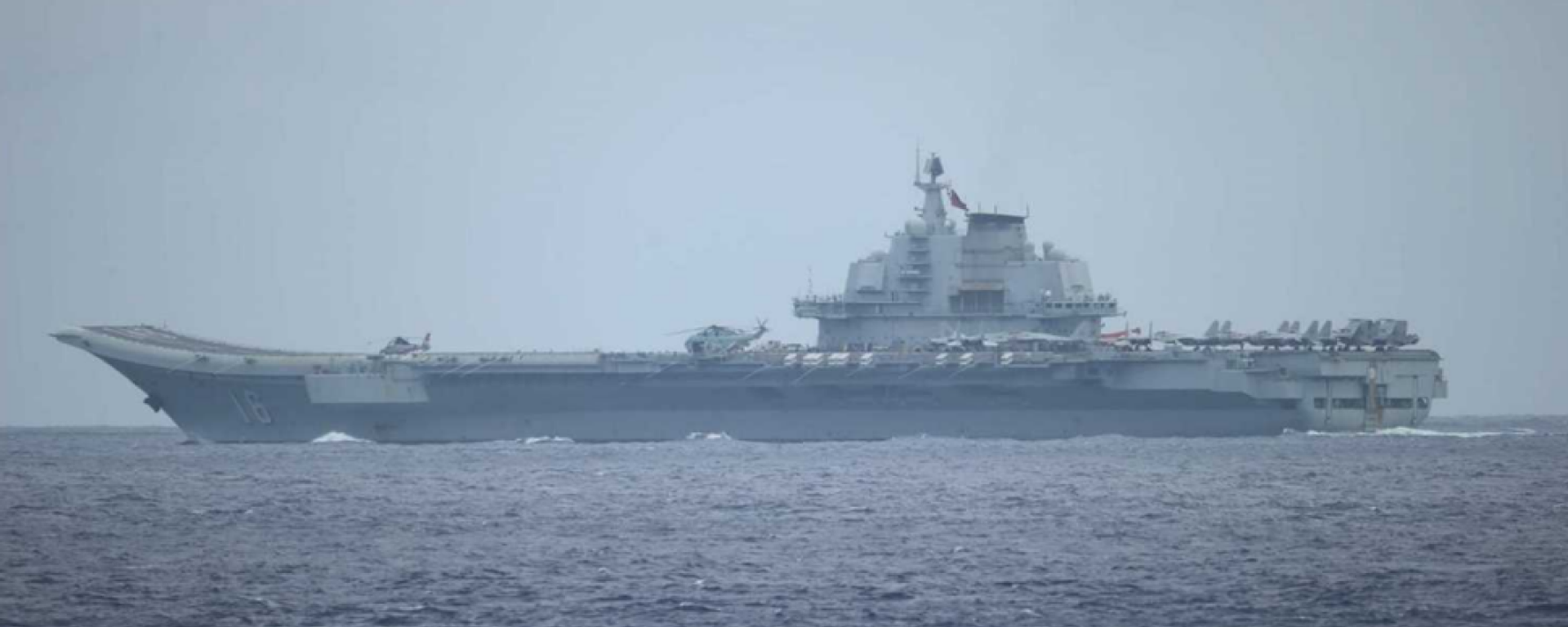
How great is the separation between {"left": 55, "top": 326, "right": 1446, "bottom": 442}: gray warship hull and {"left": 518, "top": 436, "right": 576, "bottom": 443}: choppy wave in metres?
0.18

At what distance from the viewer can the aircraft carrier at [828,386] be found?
58.0 meters

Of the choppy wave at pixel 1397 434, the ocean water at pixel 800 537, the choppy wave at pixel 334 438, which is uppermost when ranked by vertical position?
the choppy wave at pixel 1397 434

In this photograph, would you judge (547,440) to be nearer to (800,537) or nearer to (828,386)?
(828,386)

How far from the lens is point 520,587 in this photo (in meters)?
29.9

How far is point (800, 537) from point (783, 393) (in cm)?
2361

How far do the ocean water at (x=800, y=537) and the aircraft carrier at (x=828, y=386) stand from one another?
1.89m

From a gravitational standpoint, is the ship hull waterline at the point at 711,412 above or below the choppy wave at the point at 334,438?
above

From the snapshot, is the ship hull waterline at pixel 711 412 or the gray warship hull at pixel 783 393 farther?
the ship hull waterline at pixel 711 412

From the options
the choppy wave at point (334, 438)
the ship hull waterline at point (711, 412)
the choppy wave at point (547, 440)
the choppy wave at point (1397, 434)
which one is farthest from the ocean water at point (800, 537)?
the choppy wave at point (334, 438)

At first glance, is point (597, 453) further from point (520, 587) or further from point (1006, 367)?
point (520, 587)

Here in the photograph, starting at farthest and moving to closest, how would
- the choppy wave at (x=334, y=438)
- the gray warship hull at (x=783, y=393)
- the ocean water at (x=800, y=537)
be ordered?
the choppy wave at (x=334, y=438) → the gray warship hull at (x=783, y=393) → the ocean water at (x=800, y=537)

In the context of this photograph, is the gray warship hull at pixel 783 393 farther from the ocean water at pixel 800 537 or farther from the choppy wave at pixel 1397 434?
the ocean water at pixel 800 537

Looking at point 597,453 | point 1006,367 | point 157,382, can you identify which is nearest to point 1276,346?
point 1006,367

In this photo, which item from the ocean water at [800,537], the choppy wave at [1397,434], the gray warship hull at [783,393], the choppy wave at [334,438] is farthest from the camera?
the choppy wave at [334,438]
